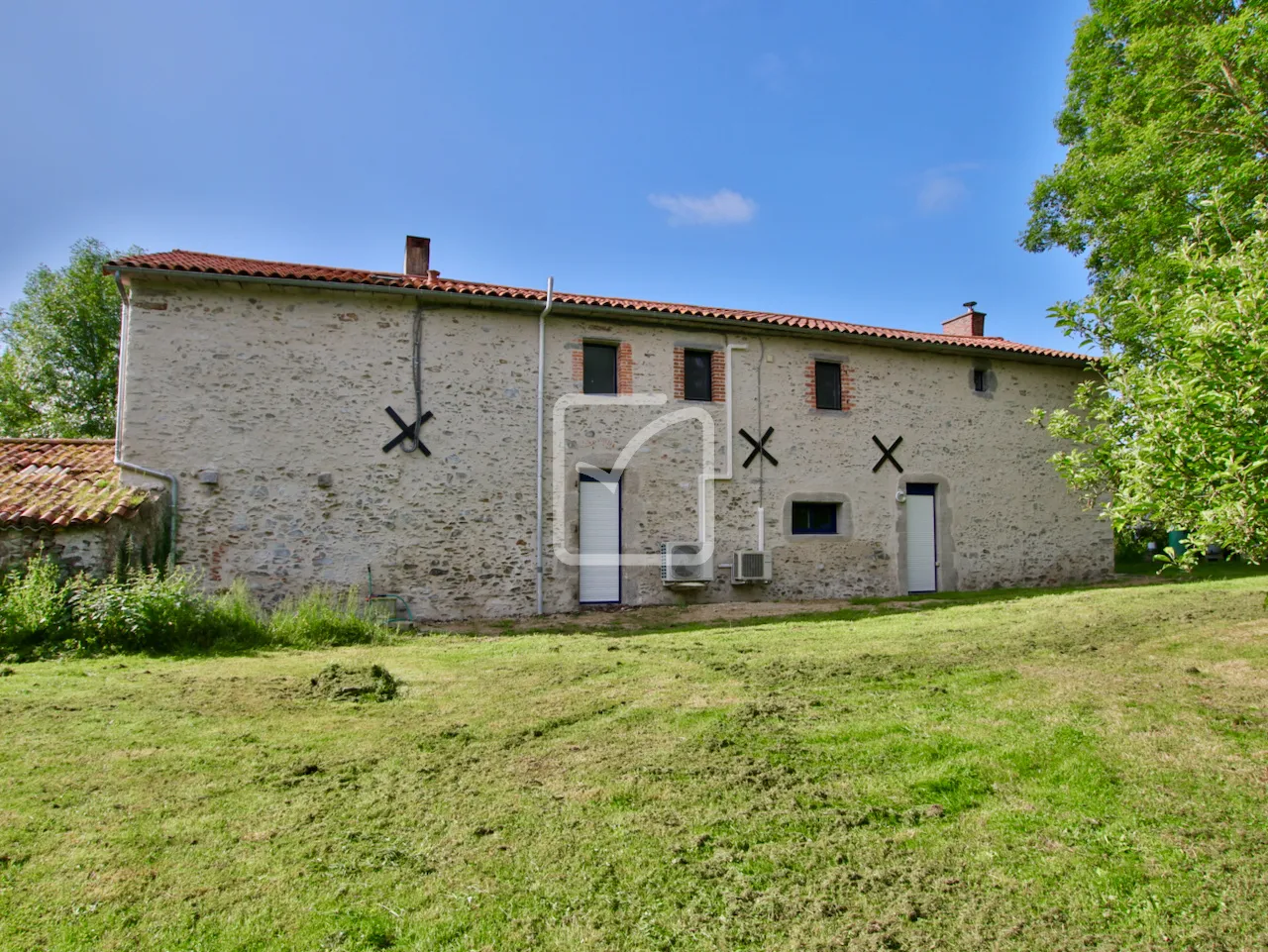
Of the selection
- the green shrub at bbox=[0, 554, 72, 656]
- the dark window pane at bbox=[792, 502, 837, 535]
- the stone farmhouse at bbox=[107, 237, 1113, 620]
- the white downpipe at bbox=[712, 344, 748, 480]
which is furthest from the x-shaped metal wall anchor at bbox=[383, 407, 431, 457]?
the dark window pane at bbox=[792, 502, 837, 535]

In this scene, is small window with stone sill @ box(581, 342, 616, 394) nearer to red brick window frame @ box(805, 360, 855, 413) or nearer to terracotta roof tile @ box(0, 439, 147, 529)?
red brick window frame @ box(805, 360, 855, 413)

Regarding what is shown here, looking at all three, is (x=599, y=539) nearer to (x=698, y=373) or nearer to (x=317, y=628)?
(x=698, y=373)

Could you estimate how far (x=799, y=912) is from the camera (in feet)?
8.04

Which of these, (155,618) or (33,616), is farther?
(155,618)

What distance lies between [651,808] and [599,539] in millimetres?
8016

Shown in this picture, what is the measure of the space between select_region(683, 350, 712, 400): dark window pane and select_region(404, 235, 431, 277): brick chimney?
4508 mm

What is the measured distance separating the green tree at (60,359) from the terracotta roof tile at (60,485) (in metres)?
15.4

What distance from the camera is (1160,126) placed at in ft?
38.1

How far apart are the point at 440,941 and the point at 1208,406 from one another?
4793mm

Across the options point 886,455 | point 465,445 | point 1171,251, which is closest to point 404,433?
point 465,445

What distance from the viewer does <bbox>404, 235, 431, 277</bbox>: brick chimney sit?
1237 cm

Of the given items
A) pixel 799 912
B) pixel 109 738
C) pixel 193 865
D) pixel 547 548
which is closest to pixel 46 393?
pixel 547 548

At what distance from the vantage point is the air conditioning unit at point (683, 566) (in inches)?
445
